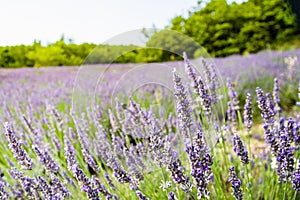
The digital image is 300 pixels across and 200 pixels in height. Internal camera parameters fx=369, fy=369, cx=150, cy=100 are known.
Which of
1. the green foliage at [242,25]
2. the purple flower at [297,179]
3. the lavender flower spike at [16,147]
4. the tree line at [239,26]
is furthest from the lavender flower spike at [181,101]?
the green foliage at [242,25]

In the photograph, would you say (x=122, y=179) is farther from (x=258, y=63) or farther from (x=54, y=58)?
(x=54, y=58)

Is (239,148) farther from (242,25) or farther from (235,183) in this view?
(242,25)

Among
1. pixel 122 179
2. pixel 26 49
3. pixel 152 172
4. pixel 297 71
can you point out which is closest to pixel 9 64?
pixel 26 49

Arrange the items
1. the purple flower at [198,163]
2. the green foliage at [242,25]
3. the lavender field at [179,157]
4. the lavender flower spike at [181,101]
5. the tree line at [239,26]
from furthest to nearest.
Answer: the green foliage at [242,25] < the tree line at [239,26] < the lavender flower spike at [181,101] < the lavender field at [179,157] < the purple flower at [198,163]

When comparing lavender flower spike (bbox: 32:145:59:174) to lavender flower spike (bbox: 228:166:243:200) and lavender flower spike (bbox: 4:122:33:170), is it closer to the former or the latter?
lavender flower spike (bbox: 4:122:33:170)

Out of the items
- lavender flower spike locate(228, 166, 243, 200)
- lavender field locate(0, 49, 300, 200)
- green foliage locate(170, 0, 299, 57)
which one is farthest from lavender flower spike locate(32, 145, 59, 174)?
green foliage locate(170, 0, 299, 57)

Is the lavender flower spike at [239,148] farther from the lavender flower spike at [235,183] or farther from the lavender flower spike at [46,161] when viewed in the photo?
the lavender flower spike at [46,161]

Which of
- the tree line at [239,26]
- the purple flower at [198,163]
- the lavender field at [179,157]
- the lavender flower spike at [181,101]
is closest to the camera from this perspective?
the purple flower at [198,163]

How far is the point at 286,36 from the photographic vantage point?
41.3ft

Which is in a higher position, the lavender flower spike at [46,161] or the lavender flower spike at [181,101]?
the lavender flower spike at [181,101]

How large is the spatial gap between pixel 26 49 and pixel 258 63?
4.83 m

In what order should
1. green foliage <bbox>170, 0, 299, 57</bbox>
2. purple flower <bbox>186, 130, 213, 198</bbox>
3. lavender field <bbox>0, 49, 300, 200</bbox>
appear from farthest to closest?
green foliage <bbox>170, 0, 299, 57</bbox> < lavender field <bbox>0, 49, 300, 200</bbox> < purple flower <bbox>186, 130, 213, 198</bbox>

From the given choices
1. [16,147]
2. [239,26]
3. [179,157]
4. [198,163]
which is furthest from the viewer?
[239,26]

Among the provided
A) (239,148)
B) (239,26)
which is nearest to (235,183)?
(239,148)
